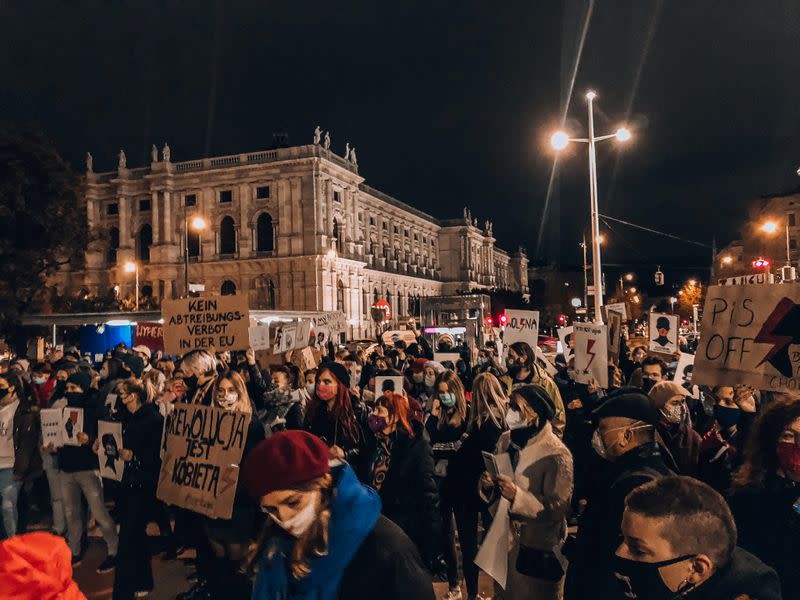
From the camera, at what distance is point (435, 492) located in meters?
4.73

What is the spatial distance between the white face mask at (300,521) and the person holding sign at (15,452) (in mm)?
5440

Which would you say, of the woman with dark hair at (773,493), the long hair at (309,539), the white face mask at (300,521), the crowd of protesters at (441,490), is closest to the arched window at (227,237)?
the crowd of protesters at (441,490)

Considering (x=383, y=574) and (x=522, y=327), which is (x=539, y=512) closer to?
(x=383, y=574)

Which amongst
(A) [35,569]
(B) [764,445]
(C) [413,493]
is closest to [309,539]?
(A) [35,569]

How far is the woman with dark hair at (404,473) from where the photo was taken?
465 centimetres

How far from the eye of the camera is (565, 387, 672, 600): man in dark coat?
2.81m

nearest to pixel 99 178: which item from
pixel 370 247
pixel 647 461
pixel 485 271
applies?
pixel 370 247

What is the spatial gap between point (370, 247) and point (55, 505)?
5789 centimetres

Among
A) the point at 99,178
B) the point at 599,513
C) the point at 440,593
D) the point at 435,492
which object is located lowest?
the point at 440,593

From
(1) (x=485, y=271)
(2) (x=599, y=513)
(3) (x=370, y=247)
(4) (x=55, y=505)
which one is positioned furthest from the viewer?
(1) (x=485, y=271)

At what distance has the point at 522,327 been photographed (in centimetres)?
1013

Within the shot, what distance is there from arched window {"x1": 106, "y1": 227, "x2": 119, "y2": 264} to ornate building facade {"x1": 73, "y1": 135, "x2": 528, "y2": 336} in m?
0.08

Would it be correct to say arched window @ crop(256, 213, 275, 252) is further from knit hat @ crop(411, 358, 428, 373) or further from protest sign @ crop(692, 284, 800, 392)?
protest sign @ crop(692, 284, 800, 392)

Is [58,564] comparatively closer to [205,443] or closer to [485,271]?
[205,443]
